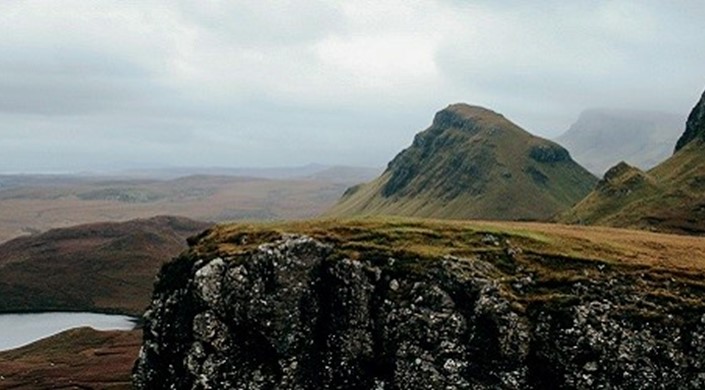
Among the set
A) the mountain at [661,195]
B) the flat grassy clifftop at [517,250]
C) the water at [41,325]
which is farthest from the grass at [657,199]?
the water at [41,325]

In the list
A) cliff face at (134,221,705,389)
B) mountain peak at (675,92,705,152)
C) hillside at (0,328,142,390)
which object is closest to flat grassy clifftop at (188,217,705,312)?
cliff face at (134,221,705,389)

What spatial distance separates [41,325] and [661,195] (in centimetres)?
15657

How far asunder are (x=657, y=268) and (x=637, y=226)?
260ft

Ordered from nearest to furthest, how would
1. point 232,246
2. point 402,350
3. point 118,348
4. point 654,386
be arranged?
point 654,386
point 402,350
point 232,246
point 118,348

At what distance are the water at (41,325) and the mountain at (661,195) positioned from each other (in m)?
120

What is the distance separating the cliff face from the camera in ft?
143

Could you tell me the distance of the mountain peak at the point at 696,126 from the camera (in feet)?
557

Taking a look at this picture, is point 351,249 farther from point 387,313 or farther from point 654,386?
point 654,386

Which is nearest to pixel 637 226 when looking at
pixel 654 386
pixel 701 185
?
pixel 701 185

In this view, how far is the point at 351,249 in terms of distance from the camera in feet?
167

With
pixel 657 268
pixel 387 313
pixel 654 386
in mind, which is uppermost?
pixel 657 268

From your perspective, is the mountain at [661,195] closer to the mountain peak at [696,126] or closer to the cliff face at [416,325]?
the mountain peak at [696,126]

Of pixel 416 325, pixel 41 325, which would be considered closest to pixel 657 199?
pixel 416 325

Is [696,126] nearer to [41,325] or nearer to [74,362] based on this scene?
[74,362]
